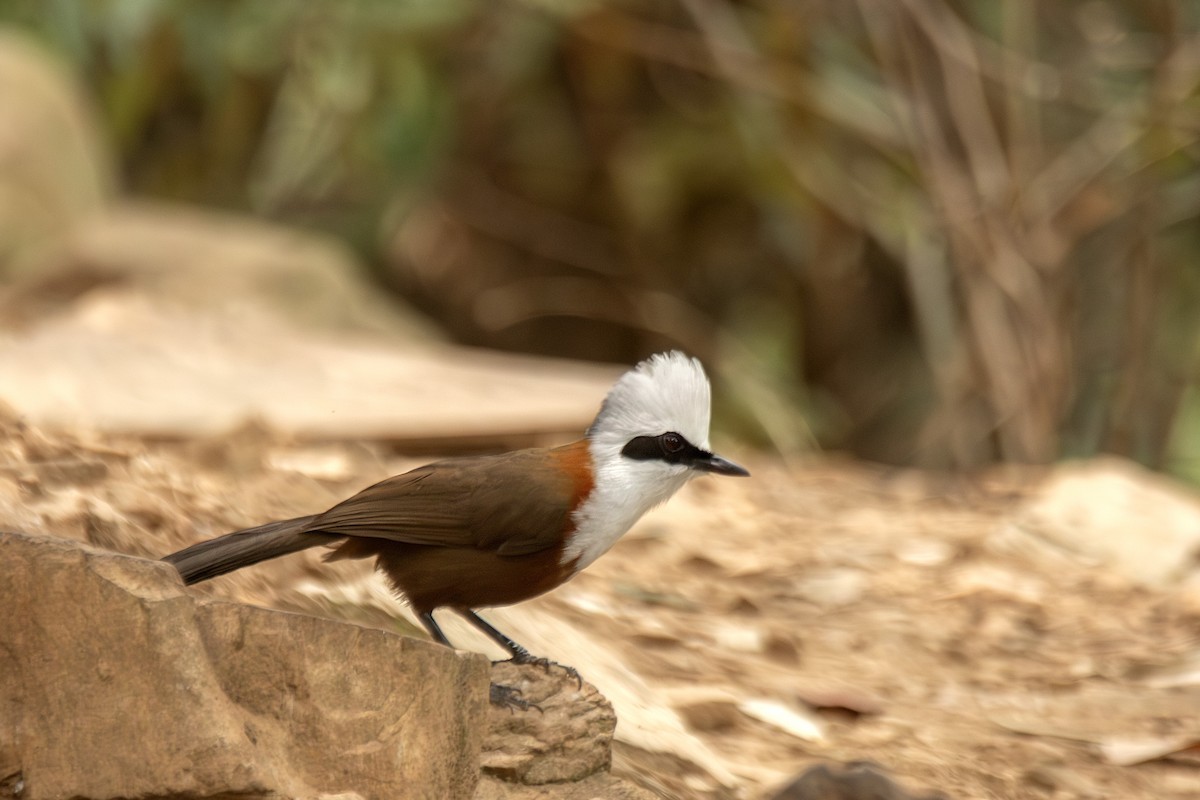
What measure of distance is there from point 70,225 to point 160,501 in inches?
253

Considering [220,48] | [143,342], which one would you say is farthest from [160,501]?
[220,48]

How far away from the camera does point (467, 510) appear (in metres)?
2.91

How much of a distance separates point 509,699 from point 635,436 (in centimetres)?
56

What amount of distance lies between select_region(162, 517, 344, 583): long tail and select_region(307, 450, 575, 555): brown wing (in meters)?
0.03

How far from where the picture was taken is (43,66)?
31.9 feet

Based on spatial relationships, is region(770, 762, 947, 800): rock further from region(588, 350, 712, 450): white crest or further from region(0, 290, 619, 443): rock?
region(0, 290, 619, 443): rock

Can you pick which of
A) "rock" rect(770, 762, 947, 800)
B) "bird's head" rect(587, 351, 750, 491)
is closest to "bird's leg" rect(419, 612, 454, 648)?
"bird's head" rect(587, 351, 750, 491)

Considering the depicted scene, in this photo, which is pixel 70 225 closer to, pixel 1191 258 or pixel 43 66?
pixel 43 66

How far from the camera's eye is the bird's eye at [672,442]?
292 centimetres

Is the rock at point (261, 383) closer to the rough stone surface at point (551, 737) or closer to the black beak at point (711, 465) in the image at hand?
the black beak at point (711, 465)

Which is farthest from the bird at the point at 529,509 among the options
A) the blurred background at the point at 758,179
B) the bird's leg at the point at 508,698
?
the blurred background at the point at 758,179

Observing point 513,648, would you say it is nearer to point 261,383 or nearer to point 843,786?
point 843,786

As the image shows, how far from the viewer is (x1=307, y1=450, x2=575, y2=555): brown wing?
9.34 feet

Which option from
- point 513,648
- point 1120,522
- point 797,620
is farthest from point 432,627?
point 1120,522
